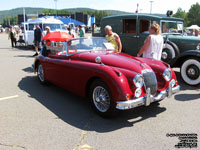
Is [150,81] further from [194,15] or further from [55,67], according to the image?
[194,15]

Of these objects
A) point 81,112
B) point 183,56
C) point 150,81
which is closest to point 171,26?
point 183,56

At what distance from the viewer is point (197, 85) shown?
5781 millimetres

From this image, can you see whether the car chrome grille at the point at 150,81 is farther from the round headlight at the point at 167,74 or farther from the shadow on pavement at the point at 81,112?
the shadow on pavement at the point at 81,112

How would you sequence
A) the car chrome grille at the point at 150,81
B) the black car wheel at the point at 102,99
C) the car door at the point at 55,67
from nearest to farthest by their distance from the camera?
1. the black car wheel at the point at 102,99
2. the car chrome grille at the point at 150,81
3. the car door at the point at 55,67

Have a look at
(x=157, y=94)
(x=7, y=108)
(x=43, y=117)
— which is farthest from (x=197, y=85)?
(x=7, y=108)

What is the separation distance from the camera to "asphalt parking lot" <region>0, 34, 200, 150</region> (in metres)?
2.91

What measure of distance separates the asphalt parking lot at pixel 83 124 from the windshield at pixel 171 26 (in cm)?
317

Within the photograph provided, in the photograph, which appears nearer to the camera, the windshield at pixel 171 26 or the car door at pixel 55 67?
the car door at pixel 55 67

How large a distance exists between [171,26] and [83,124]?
5.84 meters

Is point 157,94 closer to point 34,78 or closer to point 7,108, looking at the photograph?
point 7,108

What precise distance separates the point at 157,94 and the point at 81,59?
1.74 metres

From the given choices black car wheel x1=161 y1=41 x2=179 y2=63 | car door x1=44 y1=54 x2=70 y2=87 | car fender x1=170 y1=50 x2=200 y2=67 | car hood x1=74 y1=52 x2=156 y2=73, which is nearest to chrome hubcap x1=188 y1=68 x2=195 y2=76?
car fender x1=170 y1=50 x2=200 y2=67

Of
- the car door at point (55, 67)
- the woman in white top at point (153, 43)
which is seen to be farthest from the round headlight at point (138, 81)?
the car door at point (55, 67)

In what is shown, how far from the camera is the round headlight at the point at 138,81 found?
3369mm
